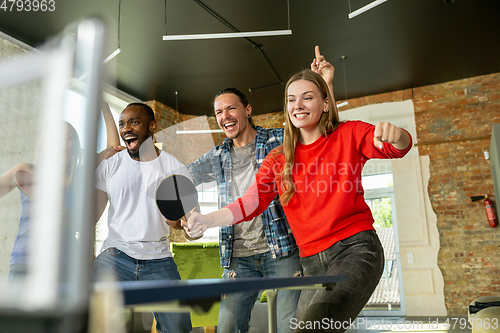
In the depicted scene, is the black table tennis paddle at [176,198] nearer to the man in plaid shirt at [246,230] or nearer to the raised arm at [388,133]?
the man in plaid shirt at [246,230]

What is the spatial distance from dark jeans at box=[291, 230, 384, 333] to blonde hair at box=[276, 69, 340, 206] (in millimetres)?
227

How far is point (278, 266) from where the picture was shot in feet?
5.36

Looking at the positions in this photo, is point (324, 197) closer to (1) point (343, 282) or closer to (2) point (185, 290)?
(1) point (343, 282)

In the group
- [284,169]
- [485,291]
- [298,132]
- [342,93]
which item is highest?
[342,93]

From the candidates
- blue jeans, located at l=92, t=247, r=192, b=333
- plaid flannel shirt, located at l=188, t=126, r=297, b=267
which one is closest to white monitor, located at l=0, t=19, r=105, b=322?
plaid flannel shirt, located at l=188, t=126, r=297, b=267

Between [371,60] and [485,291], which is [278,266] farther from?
[485,291]

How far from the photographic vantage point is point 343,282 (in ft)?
3.07

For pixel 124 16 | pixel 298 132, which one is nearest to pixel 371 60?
pixel 124 16

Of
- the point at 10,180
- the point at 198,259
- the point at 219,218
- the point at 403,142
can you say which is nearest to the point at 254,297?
the point at 219,218

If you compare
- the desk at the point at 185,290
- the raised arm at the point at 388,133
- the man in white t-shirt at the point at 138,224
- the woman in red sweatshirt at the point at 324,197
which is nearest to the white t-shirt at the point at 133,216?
the man in white t-shirt at the point at 138,224

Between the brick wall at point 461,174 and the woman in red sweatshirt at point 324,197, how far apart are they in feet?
16.9

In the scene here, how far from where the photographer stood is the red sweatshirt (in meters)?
1.12

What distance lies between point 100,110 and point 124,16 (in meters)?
4.32

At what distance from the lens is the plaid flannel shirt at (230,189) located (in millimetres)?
1544
